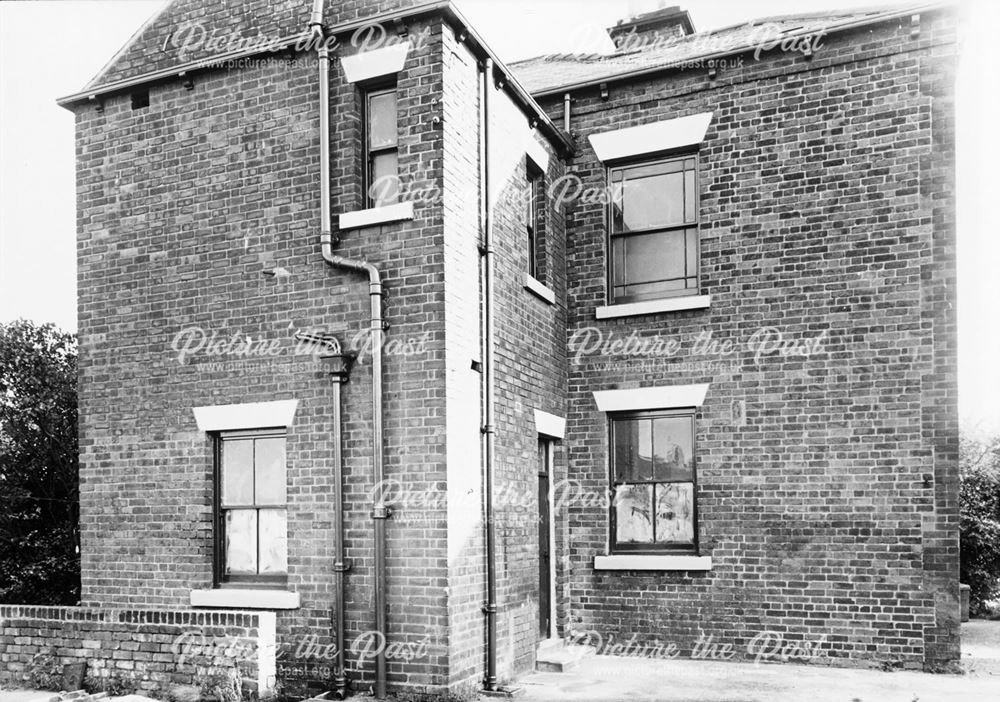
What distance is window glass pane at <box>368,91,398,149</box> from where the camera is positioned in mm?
9312

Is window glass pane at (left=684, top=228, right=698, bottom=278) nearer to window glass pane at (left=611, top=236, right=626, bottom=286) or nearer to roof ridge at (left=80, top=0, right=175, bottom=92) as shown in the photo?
window glass pane at (left=611, top=236, right=626, bottom=286)

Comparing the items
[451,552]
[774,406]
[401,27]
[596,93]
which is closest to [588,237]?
[596,93]

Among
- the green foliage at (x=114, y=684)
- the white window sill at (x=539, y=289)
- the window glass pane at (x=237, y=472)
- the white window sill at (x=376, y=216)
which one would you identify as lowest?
the green foliage at (x=114, y=684)

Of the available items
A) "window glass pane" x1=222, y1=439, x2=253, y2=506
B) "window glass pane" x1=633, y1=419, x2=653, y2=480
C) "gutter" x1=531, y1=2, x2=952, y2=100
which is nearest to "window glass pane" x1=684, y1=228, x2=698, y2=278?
"window glass pane" x1=633, y1=419, x2=653, y2=480

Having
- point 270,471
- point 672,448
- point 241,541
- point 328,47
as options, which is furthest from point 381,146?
point 672,448

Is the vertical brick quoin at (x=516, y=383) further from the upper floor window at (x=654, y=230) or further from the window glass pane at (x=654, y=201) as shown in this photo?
the window glass pane at (x=654, y=201)

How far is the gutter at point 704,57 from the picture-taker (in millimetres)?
10391

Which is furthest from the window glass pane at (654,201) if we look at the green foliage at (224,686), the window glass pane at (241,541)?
the green foliage at (224,686)

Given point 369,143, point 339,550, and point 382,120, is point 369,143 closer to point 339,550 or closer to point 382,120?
point 382,120

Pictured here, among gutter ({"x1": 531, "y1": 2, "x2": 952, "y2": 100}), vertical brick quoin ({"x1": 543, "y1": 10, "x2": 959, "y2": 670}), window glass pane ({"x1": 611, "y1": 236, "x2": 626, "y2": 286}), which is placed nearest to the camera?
vertical brick quoin ({"x1": 543, "y1": 10, "x2": 959, "y2": 670})

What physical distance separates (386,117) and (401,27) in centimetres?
87

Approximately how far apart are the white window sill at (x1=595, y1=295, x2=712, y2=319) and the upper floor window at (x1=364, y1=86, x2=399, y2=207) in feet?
11.1

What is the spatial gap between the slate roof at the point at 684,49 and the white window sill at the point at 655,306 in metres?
2.81

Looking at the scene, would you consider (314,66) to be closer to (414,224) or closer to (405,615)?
(414,224)
